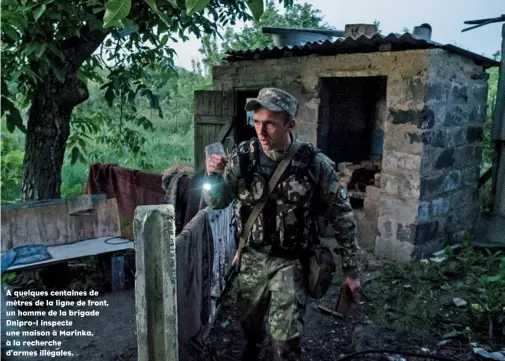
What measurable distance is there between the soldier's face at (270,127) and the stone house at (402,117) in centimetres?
267

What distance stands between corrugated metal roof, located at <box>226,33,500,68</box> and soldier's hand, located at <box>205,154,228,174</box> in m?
2.92

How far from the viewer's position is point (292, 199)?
2.75m

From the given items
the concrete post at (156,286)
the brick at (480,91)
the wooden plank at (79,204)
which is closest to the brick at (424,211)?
the brick at (480,91)

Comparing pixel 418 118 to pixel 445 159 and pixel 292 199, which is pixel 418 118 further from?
pixel 292 199

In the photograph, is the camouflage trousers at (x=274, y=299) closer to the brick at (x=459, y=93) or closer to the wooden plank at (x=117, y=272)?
the wooden plank at (x=117, y=272)

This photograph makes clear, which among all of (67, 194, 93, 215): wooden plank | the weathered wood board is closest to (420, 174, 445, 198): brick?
the weathered wood board

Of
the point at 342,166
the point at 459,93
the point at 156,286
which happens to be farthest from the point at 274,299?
the point at 459,93

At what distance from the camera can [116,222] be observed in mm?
5230

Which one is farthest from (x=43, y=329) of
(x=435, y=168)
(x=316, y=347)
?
(x=435, y=168)

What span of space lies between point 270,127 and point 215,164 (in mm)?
387

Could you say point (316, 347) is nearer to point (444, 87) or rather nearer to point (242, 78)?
point (444, 87)

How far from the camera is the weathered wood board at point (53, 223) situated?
A: 456 cm

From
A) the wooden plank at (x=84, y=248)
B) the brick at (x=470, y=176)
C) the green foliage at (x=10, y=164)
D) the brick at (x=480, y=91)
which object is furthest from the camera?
the brick at (x=470, y=176)

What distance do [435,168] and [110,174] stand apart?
3.95 metres
